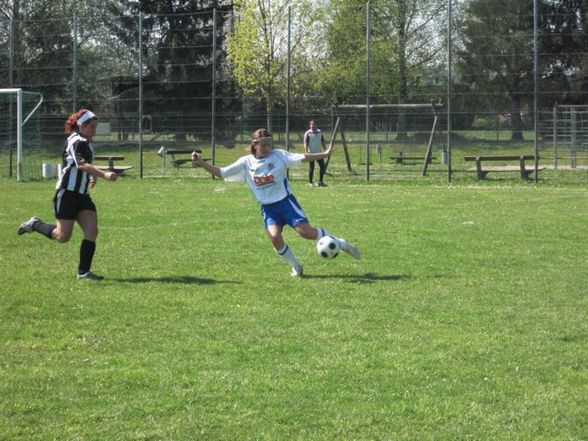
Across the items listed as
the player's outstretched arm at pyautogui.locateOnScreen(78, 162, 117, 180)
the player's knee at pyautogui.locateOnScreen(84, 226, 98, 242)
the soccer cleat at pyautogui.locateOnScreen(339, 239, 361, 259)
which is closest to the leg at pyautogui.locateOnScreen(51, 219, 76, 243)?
the player's knee at pyautogui.locateOnScreen(84, 226, 98, 242)

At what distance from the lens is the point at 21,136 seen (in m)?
29.1

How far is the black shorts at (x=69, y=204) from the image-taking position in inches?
432

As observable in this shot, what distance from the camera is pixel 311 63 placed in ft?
112

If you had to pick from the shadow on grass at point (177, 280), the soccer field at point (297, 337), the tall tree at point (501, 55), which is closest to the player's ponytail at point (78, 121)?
the soccer field at point (297, 337)

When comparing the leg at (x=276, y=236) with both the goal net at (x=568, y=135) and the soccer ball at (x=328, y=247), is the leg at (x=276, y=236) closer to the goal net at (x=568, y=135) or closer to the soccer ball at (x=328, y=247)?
the soccer ball at (x=328, y=247)

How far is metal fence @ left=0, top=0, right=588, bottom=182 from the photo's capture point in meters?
28.4

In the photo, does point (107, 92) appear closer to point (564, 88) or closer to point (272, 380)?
point (564, 88)

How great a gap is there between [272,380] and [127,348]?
1472 mm

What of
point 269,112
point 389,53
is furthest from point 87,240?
point 389,53

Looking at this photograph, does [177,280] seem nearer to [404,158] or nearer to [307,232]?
[307,232]

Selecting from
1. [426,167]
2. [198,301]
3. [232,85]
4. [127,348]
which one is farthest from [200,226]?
[232,85]

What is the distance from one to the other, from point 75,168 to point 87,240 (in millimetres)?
858

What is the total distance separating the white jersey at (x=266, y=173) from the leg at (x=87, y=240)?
5.37ft

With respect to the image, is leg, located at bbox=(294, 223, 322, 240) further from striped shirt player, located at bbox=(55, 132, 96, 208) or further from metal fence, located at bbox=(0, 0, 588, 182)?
metal fence, located at bbox=(0, 0, 588, 182)
